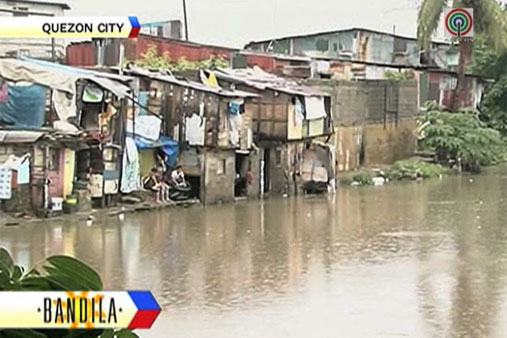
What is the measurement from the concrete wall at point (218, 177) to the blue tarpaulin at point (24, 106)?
172 inches

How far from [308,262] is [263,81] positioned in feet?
37.5

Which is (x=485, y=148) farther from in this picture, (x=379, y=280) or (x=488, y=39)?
(x=379, y=280)

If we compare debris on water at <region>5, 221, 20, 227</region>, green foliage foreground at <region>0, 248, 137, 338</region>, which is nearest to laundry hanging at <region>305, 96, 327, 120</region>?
debris on water at <region>5, 221, 20, 227</region>

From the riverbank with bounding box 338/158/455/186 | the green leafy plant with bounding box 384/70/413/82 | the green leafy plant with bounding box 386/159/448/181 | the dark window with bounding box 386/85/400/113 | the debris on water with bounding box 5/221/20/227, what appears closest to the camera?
the debris on water with bounding box 5/221/20/227

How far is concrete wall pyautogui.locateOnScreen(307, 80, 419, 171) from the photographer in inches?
1184

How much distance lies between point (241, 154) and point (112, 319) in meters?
22.3

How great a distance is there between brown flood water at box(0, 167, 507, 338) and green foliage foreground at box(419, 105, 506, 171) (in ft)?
25.5

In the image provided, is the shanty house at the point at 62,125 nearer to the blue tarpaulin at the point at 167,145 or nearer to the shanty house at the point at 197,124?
the blue tarpaulin at the point at 167,145

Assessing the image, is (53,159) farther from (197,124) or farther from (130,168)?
(197,124)

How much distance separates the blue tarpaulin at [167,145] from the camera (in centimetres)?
2205

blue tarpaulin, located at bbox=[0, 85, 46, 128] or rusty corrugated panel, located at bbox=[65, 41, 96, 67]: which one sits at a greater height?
rusty corrugated panel, located at bbox=[65, 41, 96, 67]

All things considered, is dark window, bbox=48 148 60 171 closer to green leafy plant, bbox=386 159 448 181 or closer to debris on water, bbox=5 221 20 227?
debris on water, bbox=5 221 20 227

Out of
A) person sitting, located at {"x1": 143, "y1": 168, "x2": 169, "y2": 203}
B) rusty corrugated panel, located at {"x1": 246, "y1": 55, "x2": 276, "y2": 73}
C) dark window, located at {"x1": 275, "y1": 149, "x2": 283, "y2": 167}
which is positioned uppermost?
rusty corrugated panel, located at {"x1": 246, "y1": 55, "x2": 276, "y2": 73}

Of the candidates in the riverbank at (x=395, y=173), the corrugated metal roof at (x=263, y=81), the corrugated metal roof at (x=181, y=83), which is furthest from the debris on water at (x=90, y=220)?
the riverbank at (x=395, y=173)
